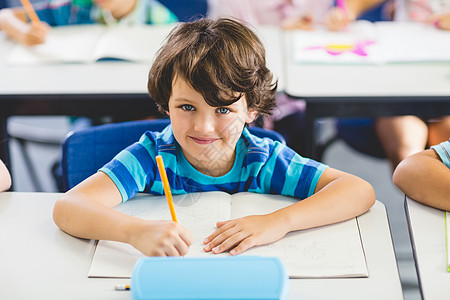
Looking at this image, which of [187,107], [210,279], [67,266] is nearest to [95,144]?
[187,107]

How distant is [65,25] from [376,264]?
1779 millimetres

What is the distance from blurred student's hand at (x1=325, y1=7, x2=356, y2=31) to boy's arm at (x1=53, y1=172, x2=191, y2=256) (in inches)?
53.7

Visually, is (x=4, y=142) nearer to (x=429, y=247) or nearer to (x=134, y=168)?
(x=134, y=168)

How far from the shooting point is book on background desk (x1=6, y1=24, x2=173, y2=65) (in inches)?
77.0

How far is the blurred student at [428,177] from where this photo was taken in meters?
1.10

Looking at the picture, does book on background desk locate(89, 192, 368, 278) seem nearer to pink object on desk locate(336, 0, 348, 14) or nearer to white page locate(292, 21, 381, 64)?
white page locate(292, 21, 381, 64)

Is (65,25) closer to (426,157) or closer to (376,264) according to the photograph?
(426,157)

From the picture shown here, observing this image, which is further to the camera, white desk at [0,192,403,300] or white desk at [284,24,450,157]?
white desk at [284,24,450,157]

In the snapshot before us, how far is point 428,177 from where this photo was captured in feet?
3.72

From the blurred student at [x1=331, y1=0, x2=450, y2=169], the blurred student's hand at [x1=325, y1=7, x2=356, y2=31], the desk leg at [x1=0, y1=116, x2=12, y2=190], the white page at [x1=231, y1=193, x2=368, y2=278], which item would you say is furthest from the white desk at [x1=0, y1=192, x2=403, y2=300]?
the blurred student's hand at [x1=325, y1=7, x2=356, y2=31]

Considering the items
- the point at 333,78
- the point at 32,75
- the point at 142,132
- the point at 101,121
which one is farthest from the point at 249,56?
the point at 101,121

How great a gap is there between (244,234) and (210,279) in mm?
259

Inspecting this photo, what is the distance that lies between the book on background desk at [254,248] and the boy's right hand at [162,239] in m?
0.02

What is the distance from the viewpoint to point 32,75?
6.09 ft
